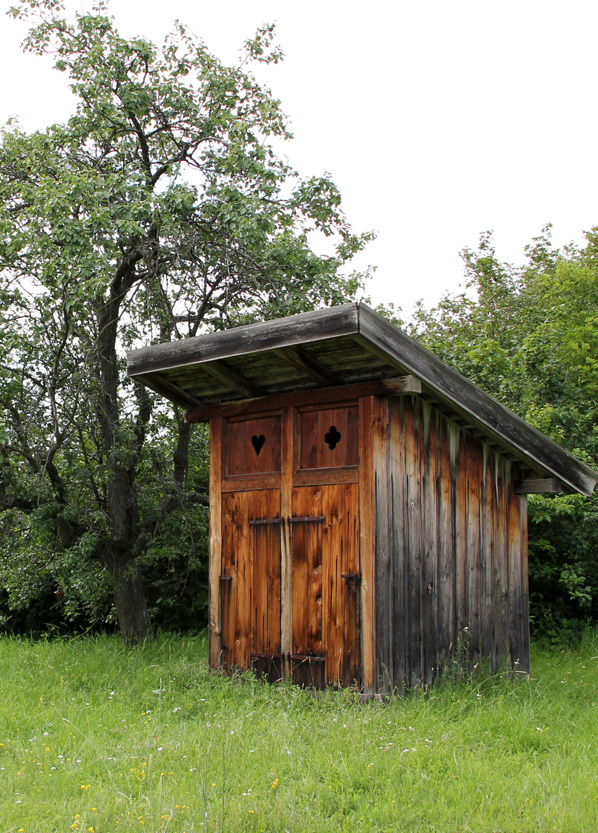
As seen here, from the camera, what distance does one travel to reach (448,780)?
15.0 ft

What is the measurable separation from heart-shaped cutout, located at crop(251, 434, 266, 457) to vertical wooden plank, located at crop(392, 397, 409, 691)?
1.33 metres

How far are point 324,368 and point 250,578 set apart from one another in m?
2.00

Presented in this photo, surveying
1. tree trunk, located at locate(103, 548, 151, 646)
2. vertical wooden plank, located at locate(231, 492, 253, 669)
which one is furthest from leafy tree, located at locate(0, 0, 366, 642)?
vertical wooden plank, located at locate(231, 492, 253, 669)

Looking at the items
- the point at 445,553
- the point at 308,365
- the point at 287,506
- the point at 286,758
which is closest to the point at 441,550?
the point at 445,553

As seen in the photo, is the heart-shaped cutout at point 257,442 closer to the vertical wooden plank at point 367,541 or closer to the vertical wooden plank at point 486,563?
the vertical wooden plank at point 367,541

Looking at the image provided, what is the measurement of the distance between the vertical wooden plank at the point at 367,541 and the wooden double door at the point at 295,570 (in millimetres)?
78

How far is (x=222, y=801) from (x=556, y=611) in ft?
28.8

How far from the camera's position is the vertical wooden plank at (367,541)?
20.9 ft

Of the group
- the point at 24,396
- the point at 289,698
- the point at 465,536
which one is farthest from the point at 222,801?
the point at 24,396

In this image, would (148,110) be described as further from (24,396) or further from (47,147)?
(24,396)

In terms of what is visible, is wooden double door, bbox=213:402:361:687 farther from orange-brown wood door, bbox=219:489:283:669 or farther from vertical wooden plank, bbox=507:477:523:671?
vertical wooden plank, bbox=507:477:523:671

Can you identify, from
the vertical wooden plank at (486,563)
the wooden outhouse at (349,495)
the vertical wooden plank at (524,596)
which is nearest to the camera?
the wooden outhouse at (349,495)

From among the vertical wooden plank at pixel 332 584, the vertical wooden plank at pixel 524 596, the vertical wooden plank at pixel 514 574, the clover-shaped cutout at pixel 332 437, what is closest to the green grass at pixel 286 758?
the vertical wooden plank at pixel 332 584

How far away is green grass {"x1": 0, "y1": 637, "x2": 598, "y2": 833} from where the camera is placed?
4.06 meters
